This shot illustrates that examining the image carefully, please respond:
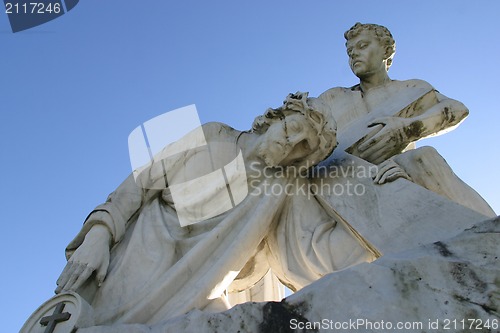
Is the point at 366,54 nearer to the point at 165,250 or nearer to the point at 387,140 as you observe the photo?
the point at 387,140

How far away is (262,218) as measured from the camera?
3855mm

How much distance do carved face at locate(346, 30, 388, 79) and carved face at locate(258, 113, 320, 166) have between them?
195 cm

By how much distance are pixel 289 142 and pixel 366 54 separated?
221 cm

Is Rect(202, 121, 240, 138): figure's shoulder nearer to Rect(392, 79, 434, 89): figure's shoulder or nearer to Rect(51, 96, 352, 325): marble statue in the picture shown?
Rect(51, 96, 352, 325): marble statue

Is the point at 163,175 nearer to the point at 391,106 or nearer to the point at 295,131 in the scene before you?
the point at 295,131

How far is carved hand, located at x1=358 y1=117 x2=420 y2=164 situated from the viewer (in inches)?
189

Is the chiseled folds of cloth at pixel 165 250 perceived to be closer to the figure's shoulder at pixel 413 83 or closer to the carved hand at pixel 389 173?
the carved hand at pixel 389 173

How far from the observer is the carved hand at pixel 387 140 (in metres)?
4.80

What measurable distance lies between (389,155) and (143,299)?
2470mm

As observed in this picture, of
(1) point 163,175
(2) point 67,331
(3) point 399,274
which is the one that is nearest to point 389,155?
(1) point 163,175

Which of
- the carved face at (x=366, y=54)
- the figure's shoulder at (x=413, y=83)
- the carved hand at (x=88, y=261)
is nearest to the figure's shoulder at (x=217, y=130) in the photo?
the carved hand at (x=88, y=261)

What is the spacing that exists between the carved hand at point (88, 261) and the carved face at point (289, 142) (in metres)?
1.27

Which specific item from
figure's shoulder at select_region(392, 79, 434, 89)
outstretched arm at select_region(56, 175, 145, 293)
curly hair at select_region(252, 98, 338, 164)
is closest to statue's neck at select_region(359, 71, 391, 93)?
figure's shoulder at select_region(392, 79, 434, 89)

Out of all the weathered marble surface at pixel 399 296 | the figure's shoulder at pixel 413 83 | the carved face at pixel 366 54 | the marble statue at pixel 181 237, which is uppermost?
the carved face at pixel 366 54
